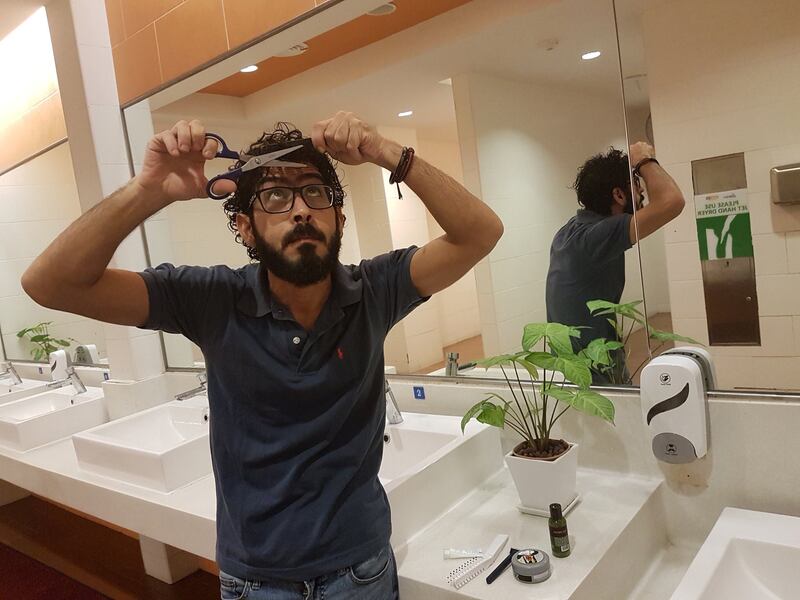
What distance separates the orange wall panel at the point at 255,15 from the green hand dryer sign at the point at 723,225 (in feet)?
4.28

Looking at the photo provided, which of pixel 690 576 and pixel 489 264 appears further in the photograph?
pixel 489 264

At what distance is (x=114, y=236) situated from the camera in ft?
3.44

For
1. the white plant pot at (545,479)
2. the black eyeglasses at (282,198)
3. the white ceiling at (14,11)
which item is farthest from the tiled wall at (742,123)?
the white ceiling at (14,11)

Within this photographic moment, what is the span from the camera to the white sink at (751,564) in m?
1.18

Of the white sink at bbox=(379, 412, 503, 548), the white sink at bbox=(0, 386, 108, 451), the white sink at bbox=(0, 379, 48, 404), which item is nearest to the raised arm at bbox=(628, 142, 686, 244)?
the white sink at bbox=(379, 412, 503, 548)

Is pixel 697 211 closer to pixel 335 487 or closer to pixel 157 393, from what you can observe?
pixel 335 487

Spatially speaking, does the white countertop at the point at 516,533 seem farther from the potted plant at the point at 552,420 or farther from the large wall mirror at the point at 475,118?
the large wall mirror at the point at 475,118

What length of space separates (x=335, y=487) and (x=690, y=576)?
69 cm

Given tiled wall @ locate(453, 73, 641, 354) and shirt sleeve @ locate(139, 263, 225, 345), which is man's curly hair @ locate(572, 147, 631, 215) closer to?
tiled wall @ locate(453, 73, 641, 354)

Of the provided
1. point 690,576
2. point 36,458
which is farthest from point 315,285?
point 36,458

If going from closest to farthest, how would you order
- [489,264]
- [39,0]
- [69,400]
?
[489,264] → [39,0] → [69,400]

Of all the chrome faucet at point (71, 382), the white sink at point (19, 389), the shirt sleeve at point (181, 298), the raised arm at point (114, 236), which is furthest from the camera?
the white sink at point (19, 389)

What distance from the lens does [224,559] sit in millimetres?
1140

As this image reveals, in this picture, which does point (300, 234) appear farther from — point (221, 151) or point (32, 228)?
point (32, 228)
